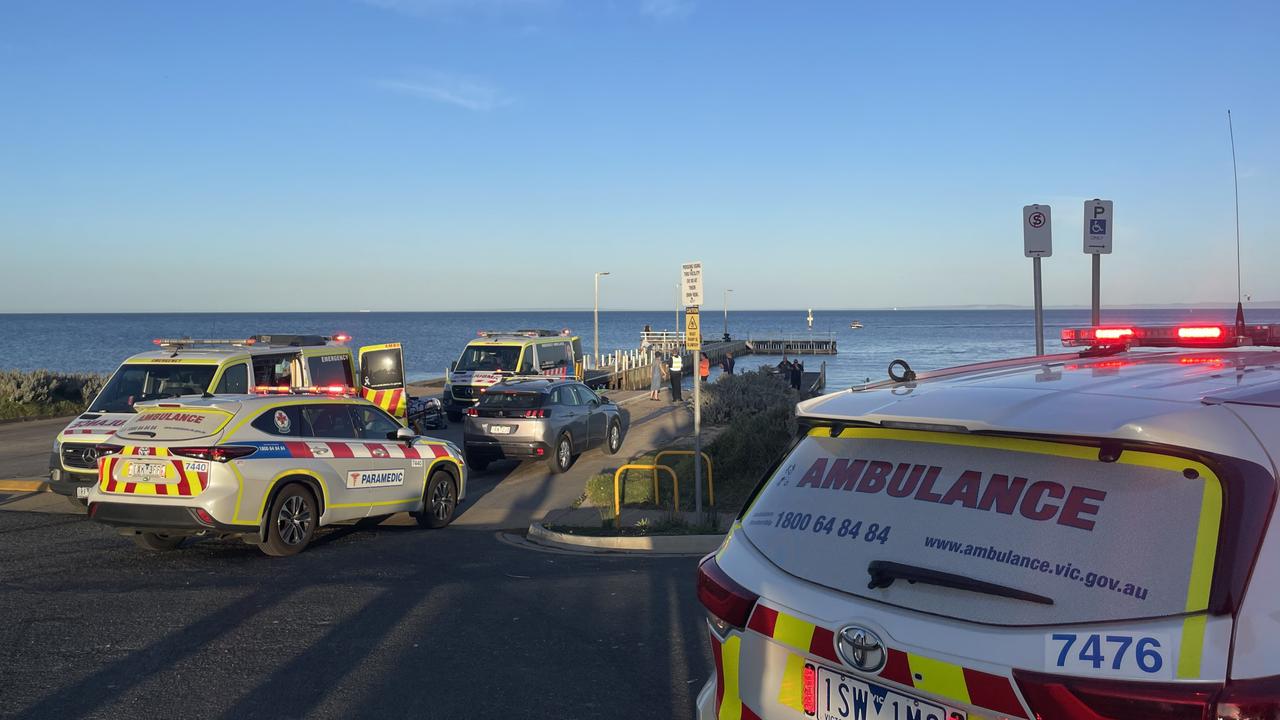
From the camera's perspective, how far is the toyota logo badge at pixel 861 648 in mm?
2510

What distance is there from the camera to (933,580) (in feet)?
8.11

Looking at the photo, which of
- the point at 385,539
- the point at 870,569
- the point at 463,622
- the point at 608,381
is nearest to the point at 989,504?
the point at 870,569

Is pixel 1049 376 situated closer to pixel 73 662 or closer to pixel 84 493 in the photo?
pixel 73 662

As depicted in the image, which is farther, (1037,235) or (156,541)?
(156,541)

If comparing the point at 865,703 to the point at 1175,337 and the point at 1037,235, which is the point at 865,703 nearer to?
the point at 1175,337

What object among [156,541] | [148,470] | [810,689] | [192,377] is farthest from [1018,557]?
[192,377]

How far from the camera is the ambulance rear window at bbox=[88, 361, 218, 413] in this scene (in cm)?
1204

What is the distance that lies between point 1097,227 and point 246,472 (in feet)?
25.7

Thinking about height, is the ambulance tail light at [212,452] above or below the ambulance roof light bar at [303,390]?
below

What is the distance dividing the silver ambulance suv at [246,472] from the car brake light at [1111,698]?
26.5 ft

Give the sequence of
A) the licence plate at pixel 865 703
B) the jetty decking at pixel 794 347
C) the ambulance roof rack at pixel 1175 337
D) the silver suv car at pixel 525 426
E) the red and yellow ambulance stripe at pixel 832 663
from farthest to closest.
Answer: the jetty decking at pixel 794 347 < the silver suv car at pixel 525 426 < the ambulance roof rack at pixel 1175 337 < the licence plate at pixel 865 703 < the red and yellow ambulance stripe at pixel 832 663

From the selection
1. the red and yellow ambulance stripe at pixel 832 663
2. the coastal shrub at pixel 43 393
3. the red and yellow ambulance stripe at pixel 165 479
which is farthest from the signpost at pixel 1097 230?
the coastal shrub at pixel 43 393

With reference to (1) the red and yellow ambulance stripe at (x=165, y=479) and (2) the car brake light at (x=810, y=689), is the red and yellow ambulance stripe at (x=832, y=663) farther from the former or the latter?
(1) the red and yellow ambulance stripe at (x=165, y=479)

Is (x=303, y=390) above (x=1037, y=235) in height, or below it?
below
